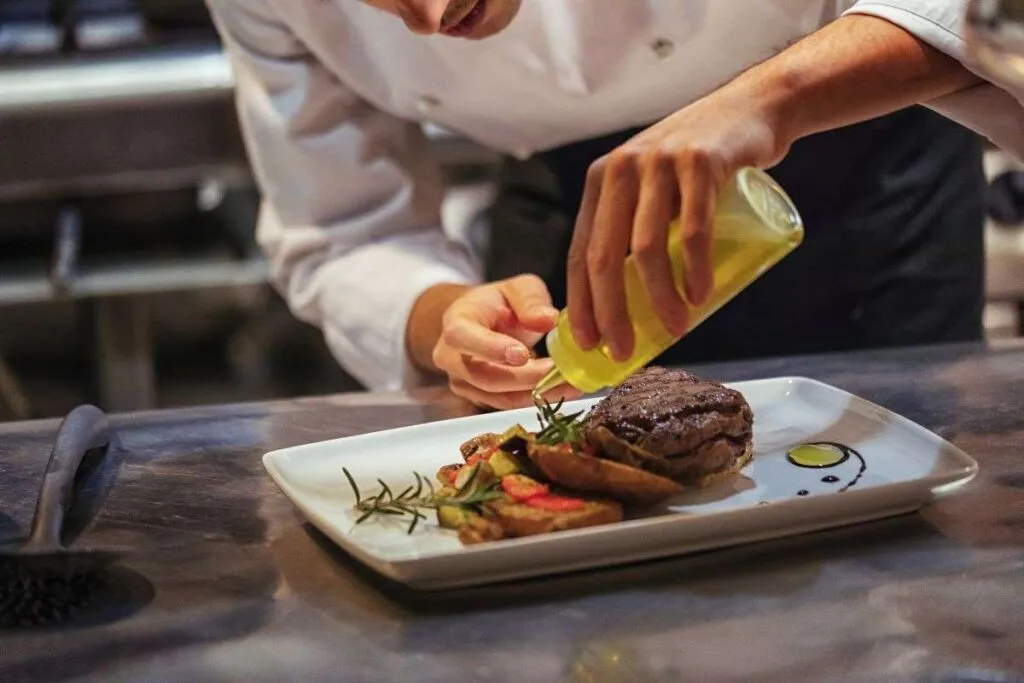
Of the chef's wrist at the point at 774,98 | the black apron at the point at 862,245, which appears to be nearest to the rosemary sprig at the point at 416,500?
the chef's wrist at the point at 774,98

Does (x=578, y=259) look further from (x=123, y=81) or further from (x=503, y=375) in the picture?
(x=123, y=81)

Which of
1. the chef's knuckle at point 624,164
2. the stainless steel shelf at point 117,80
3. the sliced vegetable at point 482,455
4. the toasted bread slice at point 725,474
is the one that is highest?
the chef's knuckle at point 624,164

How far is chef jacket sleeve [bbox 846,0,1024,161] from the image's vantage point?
41.3 inches

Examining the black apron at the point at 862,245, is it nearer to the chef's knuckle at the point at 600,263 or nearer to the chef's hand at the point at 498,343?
the chef's hand at the point at 498,343

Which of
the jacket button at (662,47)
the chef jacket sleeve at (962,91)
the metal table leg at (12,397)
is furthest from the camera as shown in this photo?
the metal table leg at (12,397)

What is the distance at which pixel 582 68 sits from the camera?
4.66 feet

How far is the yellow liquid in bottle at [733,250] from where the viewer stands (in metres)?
0.85

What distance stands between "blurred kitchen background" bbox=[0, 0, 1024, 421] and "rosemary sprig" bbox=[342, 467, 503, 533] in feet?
3.97

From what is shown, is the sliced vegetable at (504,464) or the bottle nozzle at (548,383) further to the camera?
the bottle nozzle at (548,383)

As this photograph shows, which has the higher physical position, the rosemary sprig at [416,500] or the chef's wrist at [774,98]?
the chef's wrist at [774,98]

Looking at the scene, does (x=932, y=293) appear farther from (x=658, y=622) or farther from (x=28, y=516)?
(x=28, y=516)

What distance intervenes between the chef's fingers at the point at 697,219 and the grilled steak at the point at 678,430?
14 centimetres

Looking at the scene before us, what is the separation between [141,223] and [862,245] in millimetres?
1450

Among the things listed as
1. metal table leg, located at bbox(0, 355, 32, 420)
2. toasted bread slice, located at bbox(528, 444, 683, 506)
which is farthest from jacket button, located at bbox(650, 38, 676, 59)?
metal table leg, located at bbox(0, 355, 32, 420)
